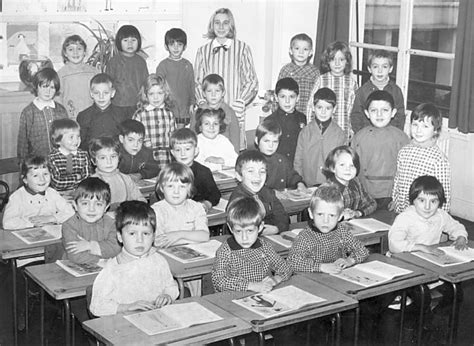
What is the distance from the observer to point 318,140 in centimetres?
661

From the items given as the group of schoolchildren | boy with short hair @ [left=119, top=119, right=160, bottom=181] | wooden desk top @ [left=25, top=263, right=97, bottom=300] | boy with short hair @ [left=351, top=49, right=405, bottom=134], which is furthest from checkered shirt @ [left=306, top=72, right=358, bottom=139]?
wooden desk top @ [left=25, top=263, right=97, bottom=300]

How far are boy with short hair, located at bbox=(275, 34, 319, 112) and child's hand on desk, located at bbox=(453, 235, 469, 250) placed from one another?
10.5ft

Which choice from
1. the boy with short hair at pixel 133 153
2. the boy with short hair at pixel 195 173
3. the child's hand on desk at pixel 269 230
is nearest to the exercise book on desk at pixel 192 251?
the child's hand on desk at pixel 269 230

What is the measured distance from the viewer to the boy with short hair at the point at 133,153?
6.30m

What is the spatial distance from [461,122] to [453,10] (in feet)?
4.26

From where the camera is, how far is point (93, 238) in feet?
15.4

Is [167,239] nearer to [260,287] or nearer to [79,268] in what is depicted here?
[79,268]

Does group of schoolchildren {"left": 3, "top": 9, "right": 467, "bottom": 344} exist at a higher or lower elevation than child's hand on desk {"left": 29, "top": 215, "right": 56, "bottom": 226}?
higher

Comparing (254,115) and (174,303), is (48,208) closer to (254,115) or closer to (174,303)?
(174,303)

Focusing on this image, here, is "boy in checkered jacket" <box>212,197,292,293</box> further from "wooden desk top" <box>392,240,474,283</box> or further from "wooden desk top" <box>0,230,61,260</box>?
"wooden desk top" <box>0,230,61,260</box>

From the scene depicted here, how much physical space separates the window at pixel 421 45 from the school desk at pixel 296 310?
4.41m

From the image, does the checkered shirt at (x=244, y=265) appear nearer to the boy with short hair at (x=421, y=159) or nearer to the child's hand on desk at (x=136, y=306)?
the child's hand on desk at (x=136, y=306)

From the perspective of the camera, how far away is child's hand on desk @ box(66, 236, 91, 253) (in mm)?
4422

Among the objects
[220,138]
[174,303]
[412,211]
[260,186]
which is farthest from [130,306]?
[220,138]
